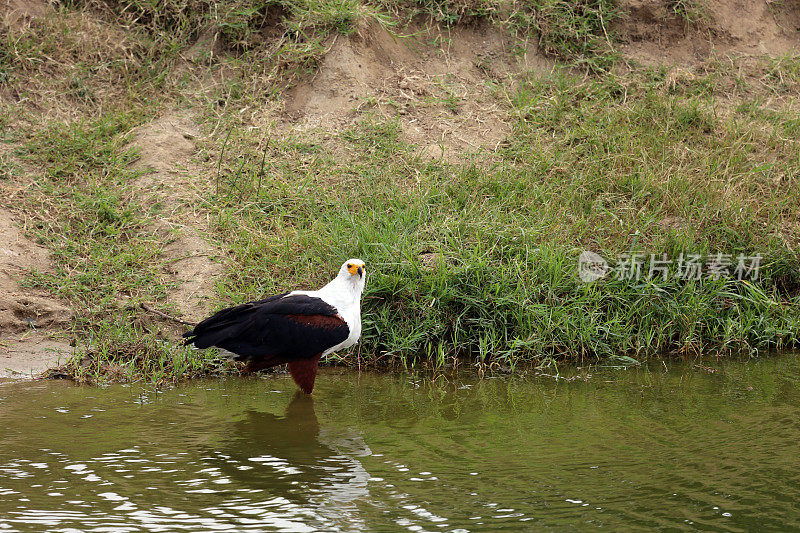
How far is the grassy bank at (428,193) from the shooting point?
5.91 metres

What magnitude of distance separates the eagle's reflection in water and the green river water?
0.01m

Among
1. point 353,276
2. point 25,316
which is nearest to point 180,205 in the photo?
point 25,316

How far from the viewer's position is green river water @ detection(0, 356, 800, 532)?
3.42 meters

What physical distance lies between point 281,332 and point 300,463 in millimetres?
1128

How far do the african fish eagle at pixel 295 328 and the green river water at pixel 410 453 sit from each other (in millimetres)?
244

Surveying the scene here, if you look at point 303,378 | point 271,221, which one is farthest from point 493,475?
point 271,221

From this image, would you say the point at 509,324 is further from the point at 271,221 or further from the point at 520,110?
the point at 520,110

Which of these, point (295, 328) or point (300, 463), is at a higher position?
point (295, 328)

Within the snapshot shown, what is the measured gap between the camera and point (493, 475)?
12.6ft

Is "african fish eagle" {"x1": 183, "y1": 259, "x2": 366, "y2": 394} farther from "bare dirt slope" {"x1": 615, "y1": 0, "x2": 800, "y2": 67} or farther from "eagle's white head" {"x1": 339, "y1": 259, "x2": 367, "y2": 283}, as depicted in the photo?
"bare dirt slope" {"x1": 615, "y1": 0, "x2": 800, "y2": 67}

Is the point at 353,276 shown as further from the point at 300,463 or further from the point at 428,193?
the point at 428,193

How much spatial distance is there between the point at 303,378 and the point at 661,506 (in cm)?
233

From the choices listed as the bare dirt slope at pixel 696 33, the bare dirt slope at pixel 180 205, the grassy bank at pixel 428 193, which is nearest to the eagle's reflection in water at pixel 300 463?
the grassy bank at pixel 428 193

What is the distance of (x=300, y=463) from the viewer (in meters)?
4.09
